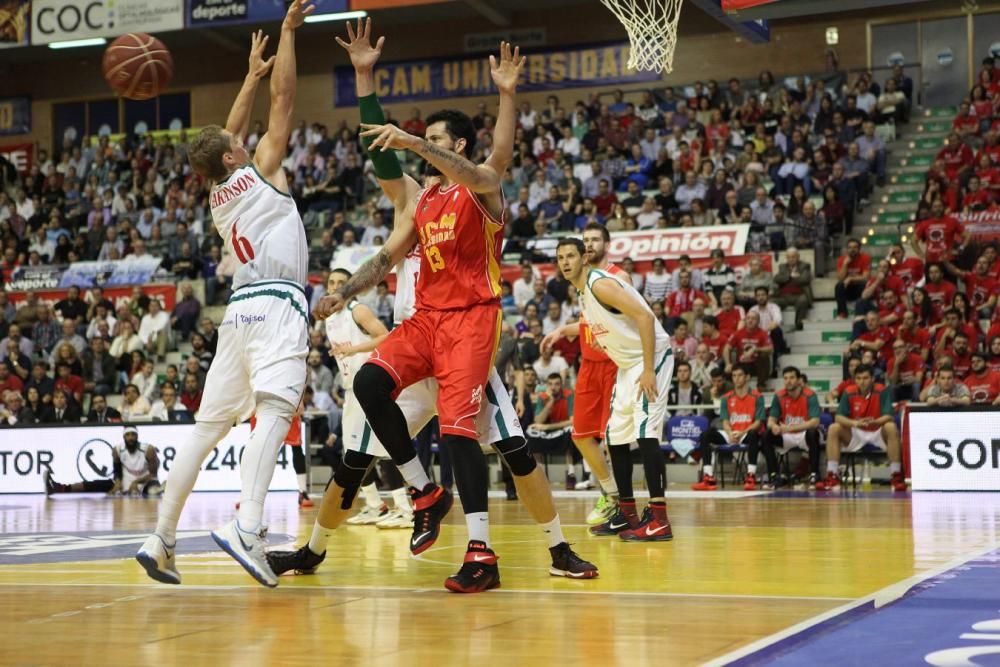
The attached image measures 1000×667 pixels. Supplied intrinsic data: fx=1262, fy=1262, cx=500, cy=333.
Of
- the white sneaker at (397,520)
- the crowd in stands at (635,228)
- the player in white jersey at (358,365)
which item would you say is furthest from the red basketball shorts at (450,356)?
the crowd in stands at (635,228)

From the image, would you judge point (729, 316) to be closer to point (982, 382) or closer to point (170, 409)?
point (982, 382)

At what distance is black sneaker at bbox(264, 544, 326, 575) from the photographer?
6.59 metres

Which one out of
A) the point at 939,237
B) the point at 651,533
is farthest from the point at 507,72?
the point at 939,237

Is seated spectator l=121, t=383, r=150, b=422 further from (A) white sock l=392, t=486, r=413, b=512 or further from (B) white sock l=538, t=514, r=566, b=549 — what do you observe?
(B) white sock l=538, t=514, r=566, b=549

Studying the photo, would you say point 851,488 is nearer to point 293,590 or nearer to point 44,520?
point 44,520

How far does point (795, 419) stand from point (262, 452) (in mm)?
11083

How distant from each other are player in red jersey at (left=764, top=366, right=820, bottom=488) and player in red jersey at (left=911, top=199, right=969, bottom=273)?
3.76 m

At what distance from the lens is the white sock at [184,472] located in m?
6.08

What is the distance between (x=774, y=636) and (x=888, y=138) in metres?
20.6

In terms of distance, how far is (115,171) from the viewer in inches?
1176

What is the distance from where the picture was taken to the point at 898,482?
1487 centimetres

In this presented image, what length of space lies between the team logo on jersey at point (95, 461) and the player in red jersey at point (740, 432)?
8210 mm

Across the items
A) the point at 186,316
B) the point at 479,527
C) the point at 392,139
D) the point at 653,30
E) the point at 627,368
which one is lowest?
the point at 479,527

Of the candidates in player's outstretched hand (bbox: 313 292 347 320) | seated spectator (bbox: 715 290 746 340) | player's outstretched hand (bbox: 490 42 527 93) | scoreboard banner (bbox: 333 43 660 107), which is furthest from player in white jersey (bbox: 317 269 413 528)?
scoreboard banner (bbox: 333 43 660 107)
